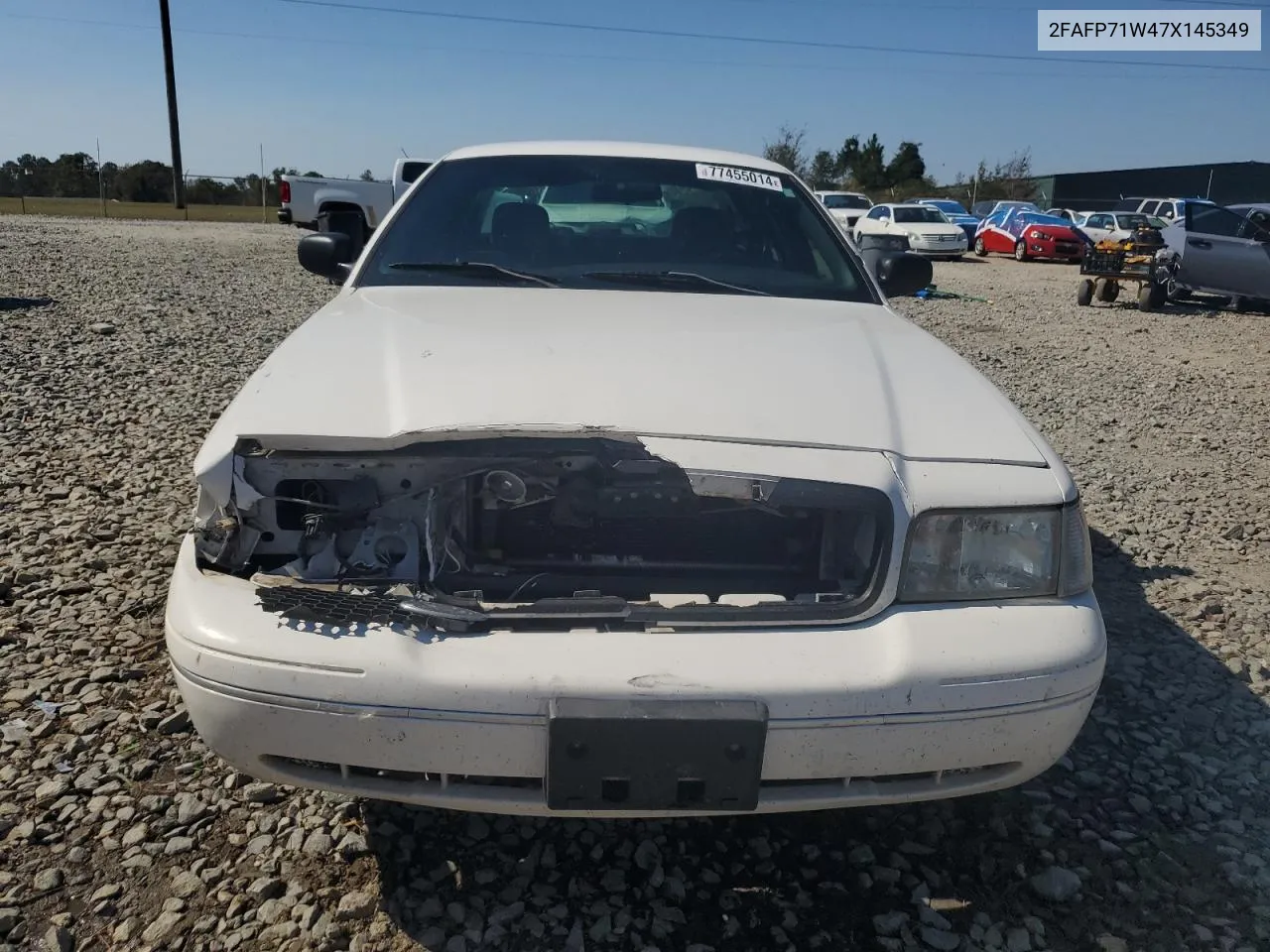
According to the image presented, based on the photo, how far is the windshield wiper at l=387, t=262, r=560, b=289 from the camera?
9.49 feet

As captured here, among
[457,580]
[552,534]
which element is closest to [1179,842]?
[552,534]

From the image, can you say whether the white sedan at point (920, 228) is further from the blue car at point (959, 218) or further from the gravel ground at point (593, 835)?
the gravel ground at point (593, 835)

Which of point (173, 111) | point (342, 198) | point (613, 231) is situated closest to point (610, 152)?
point (613, 231)

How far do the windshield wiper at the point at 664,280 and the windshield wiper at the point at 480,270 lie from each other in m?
0.15

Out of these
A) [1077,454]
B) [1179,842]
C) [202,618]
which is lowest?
[1179,842]

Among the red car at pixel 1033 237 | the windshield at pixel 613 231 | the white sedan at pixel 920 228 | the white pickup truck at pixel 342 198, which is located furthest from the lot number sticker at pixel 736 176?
the red car at pixel 1033 237

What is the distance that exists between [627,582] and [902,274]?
217 cm

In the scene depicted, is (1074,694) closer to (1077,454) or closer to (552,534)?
(552,534)

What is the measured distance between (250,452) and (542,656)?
0.70 meters

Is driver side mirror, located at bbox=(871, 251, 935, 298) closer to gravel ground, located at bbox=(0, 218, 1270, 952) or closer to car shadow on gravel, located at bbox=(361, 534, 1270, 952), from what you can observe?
gravel ground, located at bbox=(0, 218, 1270, 952)

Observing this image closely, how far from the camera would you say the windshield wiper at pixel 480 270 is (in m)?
2.89

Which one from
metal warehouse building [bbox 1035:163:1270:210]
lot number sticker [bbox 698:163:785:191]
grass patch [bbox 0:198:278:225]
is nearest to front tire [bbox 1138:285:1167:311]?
lot number sticker [bbox 698:163:785:191]

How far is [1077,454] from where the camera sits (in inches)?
210

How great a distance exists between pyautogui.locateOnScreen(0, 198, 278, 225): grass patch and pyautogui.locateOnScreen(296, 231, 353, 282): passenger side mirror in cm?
2790
